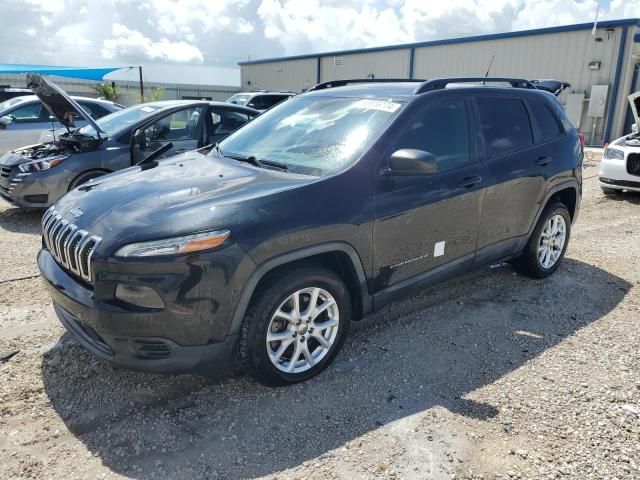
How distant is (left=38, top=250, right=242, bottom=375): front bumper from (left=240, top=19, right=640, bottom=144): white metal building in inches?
797

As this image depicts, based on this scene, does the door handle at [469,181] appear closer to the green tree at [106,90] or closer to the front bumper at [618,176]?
the front bumper at [618,176]

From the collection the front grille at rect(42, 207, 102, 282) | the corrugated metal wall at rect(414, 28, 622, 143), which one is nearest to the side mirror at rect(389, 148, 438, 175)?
the front grille at rect(42, 207, 102, 282)

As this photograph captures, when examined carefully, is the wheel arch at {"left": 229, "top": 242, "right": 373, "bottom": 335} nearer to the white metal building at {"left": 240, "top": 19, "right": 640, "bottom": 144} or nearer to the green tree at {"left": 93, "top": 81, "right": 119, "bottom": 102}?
the white metal building at {"left": 240, "top": 19, "right": 640, "bottom": 144}

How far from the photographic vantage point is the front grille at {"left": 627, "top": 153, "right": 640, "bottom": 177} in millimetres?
8797

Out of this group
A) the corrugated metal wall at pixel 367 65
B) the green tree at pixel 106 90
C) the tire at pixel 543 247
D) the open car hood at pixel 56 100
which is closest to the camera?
the tire at pixel 543 247

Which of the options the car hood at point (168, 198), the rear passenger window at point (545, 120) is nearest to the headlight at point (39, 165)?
the car hood at point (168, 198)

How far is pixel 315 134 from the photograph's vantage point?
145 inches

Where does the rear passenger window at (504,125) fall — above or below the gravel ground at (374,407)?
above

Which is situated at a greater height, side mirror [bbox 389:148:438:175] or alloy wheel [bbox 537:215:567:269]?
side mirror [bbox 389:148:438:175]

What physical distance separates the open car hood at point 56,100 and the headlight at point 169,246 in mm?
4109

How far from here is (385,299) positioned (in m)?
3.51

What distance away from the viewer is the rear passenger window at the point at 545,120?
469 cm

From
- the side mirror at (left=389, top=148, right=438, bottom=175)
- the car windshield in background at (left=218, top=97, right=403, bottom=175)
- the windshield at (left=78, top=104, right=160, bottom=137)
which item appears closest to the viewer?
the side mirror at (left=389, top=148, right=438, bottom=175)

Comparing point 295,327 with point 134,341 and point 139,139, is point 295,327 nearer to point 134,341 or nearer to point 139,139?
point 134,341
